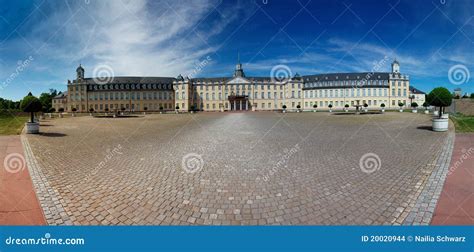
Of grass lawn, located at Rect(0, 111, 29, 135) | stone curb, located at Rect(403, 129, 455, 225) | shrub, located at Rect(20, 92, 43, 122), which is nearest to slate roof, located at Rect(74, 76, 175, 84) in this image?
grass lawn, located at Rect(0, 111, 29, 135)

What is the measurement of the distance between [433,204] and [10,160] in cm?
1129

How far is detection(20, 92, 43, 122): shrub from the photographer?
12906mm

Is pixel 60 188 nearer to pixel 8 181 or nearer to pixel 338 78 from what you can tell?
pixel 8 181

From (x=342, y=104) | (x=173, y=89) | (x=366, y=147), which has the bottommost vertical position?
(x=366, y=147)

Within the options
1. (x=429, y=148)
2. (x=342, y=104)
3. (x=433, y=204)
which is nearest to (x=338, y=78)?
(x=342, y=104)

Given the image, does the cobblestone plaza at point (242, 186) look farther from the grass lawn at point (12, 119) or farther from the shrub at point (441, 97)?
the grass lawn at point (12, 119)

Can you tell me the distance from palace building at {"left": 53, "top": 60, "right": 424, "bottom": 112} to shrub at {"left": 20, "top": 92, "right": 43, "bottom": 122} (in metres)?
62.0

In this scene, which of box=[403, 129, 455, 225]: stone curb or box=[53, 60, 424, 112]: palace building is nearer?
box=[403, 129, 455, 225]: stone curb

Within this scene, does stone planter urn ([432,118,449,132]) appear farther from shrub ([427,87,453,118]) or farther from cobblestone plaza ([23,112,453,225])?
cobblestone plaza ([23,112,453,225])

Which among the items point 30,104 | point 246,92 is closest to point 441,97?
point 30,104

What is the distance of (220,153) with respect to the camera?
7.83 metres

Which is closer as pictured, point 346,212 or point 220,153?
point 346,212

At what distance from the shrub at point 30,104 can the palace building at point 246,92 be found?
203 feet

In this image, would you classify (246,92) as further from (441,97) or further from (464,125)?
(441,97)
